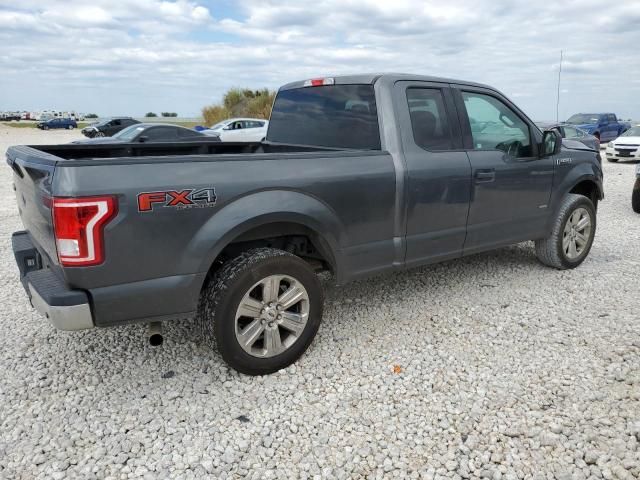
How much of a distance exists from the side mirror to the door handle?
0.74 meters

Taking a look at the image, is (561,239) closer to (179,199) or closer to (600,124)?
(179,199)

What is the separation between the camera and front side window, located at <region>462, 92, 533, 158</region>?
4395mm

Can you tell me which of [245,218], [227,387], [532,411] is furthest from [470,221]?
[227,387]

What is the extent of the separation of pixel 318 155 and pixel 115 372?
1.94 meters

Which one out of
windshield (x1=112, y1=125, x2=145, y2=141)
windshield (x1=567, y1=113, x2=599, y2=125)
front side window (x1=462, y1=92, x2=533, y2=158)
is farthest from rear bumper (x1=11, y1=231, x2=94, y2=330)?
windshield (x1=567, y1=113, x2=599, y2=125)

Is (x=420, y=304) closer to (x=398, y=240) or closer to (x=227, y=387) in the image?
(x=398, y=240)

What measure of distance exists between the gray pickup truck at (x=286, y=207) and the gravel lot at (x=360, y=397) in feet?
1.35

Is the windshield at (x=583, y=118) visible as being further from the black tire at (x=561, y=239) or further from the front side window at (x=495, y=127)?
the front side window at (x=495, y=127)

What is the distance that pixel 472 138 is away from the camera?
433 cm

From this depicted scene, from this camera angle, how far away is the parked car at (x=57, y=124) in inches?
1919

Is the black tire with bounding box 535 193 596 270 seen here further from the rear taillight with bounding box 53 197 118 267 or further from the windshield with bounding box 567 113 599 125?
the windshield with bounding box 567 113 599 125

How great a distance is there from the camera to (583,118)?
23.5 metres

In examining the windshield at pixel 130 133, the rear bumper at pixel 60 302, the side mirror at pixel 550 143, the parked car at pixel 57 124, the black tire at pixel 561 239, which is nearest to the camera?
the rear bumper at pixel 60 302

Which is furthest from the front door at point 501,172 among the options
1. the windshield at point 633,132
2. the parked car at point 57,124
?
the parked car at point 57,124
